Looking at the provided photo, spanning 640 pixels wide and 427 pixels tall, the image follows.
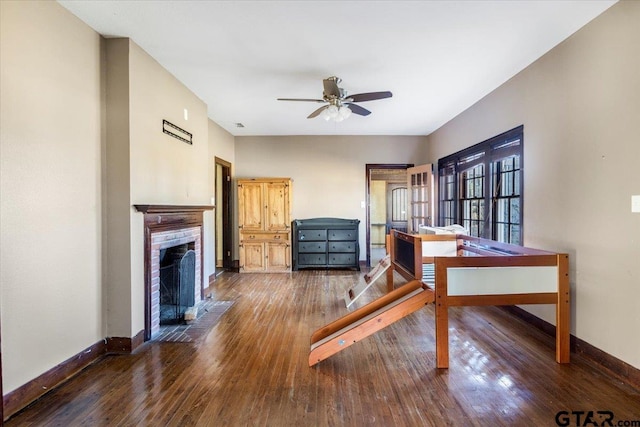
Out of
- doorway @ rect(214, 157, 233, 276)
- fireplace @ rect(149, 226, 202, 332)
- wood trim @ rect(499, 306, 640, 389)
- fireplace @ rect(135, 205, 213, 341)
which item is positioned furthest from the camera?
doorway @ rect(214, 157, 233, 276)

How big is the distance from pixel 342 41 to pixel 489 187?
2.80m

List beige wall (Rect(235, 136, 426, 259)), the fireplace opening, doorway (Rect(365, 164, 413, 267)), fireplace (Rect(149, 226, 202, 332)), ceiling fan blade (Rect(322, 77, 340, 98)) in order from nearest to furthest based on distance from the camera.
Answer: ceiling fan blade (Rect(322, 77, 340, 98))
fireplace (Rect(149, 226, 202, 332))
the fireplace opening
beige wall (Rect(235, 136, 426, 259))
doorway (Rect(365, 164, 413, 267))

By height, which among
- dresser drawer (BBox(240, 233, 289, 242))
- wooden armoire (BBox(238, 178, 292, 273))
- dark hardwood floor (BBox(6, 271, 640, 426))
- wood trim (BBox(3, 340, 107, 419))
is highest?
wooden armoire (BBox(238, 178, 292, 273))

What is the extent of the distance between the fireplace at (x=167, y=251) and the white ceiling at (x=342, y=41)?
5.04ft

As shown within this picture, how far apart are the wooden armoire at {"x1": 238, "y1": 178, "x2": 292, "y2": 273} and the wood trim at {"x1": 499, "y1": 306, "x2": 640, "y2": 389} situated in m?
3.94

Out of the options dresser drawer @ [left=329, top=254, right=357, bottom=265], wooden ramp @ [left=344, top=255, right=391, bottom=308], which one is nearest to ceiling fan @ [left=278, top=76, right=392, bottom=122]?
wooden ramp @ [left=344, top=255, right=391, bottom=308]

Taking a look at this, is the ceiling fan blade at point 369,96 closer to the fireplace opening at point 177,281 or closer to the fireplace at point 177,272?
the fireplace at point 177,272

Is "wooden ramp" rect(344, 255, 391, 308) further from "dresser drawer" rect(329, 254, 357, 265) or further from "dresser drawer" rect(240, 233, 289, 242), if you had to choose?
"dresser drawer" rect(240, 233, 289, 242)

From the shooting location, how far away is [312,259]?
5.76 meters

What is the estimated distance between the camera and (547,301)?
7.76ft

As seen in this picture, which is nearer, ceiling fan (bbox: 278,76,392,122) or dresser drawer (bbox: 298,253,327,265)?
ceiling fan (bbox: 278,76,392,122)

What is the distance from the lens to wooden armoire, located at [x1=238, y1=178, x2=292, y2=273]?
5566 mm

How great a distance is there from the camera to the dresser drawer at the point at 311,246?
5738 millimetres

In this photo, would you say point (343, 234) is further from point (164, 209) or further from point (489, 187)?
point (164, 209)
